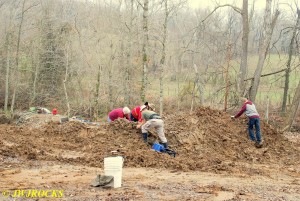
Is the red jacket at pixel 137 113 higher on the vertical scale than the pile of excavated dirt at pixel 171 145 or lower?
higher

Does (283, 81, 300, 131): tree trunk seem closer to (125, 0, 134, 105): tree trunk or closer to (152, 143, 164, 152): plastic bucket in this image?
(152, 143, 164, 152): plastic bucket

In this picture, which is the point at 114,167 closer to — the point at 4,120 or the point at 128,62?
the point at 4,120

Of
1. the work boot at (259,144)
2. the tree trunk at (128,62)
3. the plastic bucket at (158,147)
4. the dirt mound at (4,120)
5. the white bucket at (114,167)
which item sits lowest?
the dirt mound at (4,120)

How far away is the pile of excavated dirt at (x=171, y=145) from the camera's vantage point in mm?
10148

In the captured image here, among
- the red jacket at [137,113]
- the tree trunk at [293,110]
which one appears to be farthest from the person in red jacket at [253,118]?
the tree trunk at [293,110]

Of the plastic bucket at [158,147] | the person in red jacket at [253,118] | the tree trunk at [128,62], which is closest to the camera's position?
the plastic bucket at [158,147]

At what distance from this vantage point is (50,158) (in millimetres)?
10219

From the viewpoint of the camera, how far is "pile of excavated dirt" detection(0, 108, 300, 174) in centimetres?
1015

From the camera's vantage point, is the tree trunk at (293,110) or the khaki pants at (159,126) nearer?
the khaki pants at (159,126)

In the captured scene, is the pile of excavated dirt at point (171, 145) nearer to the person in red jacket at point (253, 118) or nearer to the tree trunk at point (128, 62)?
the person in red jacket at point (253, 118)

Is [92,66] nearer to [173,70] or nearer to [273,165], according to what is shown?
[173,70]

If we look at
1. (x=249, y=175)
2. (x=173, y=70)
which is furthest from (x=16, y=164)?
(x=173, y=70)

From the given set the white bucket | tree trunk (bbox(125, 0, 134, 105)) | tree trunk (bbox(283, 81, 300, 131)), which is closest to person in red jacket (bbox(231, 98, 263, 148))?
tree trunk (bbox(283, 81, 300, 131))

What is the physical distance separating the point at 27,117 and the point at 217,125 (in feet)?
39.9
